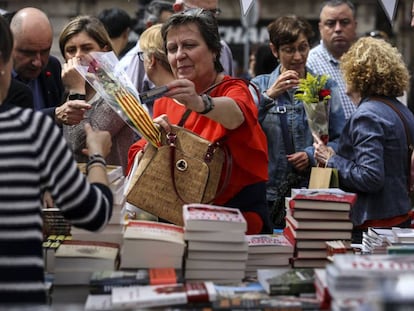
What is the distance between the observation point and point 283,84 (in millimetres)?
5645

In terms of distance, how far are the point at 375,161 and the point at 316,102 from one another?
573mm

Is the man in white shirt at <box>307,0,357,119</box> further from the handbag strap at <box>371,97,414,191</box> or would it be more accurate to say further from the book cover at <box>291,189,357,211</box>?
the book cover at <box>291,189,357,211</box>

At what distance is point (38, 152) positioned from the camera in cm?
288

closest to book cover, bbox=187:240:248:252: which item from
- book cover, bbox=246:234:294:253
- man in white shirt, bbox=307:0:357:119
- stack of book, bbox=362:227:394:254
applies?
book cover, bbox=246:234:294:253

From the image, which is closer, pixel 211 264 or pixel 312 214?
pixel 211 264

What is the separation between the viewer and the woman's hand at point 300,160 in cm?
554

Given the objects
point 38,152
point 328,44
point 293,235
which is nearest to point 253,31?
point 328,44

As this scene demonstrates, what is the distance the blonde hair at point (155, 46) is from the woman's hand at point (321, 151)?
101cm

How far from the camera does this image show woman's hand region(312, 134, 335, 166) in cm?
523

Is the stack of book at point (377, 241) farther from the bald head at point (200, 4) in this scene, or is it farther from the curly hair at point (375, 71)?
the bald head at point (200, 4)

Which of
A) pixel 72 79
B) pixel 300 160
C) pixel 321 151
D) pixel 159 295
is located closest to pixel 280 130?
pixel 300 160

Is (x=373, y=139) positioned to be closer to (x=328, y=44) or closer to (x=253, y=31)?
(x=328, y=44)

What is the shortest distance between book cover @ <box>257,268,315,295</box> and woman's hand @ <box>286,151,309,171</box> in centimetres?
199

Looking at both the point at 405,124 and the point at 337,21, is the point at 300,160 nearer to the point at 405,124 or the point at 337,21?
the point at 405,124
